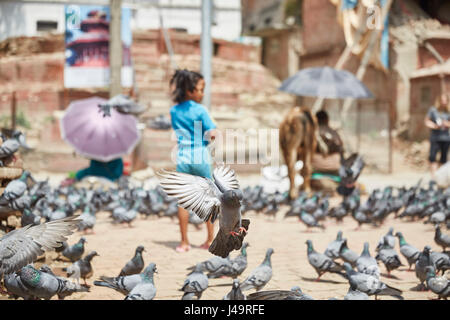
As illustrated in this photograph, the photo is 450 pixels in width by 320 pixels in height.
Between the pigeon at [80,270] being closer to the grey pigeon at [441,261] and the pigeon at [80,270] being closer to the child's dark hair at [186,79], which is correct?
the child's dark hair at [186,79]

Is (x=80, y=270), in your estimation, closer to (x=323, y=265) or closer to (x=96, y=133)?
(x=323, y=265)

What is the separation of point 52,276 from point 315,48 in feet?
76.8

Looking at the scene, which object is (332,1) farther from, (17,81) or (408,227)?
(408,227)

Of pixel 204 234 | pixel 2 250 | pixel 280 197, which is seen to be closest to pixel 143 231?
pixel 204 234

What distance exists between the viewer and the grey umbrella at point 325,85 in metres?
11.4

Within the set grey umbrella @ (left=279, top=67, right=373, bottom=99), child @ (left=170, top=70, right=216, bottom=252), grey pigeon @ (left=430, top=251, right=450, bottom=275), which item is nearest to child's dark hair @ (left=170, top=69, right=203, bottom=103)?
child @ (left=170, top=70, right=216, bottom=252)

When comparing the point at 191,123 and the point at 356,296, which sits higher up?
the point at 191,123

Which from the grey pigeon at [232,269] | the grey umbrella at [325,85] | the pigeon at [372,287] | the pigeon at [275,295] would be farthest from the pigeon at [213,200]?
the grey umbrella at [325,85]

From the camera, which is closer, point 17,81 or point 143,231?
point 143,231

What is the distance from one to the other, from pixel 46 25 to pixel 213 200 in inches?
1026

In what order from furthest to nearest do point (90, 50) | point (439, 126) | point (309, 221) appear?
point (90, 50) < point (439, 126) < point (309, 221)

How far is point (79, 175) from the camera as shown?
1166 centimetres

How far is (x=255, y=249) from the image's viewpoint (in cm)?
674

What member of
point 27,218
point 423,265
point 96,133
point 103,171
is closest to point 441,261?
point 423,265
